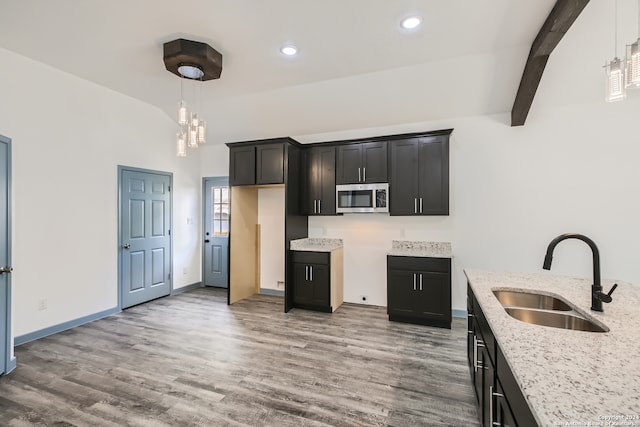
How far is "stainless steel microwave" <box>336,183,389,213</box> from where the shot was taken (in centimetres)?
421

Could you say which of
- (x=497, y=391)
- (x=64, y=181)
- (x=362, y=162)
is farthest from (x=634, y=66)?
(x=64, y=181)

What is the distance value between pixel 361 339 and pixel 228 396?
63.9 inches

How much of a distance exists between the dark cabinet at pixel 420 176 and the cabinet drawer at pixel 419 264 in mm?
651

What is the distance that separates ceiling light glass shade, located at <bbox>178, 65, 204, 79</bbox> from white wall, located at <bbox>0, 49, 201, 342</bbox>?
1.73 m

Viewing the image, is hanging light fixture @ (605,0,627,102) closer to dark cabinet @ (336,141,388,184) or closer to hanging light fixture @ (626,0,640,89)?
hanging light fixture @ (626,0,640,89)

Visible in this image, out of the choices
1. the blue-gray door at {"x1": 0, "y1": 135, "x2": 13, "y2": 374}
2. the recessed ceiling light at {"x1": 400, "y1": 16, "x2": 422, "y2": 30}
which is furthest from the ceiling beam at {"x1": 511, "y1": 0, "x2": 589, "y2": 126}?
the blue-gray door at {"x1": 0, "y1": 135, "x2": 13, "y2": 374}

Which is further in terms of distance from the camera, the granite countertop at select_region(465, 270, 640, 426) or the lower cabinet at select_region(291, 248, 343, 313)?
the lower cabinet at select_region(291, 248, 343, 313)

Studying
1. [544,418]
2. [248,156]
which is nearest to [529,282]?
[544,418]

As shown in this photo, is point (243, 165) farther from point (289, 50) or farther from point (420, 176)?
point (420, 176)

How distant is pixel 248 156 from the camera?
463 cm

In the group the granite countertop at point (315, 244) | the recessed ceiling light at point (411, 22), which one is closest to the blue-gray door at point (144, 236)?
the granite countertop at point (315, 244)

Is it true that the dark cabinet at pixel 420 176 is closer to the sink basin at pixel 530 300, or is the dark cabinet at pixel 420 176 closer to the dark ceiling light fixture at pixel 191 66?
the sink basin at pixel 530 300

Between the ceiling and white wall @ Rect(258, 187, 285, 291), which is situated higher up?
the ceiling

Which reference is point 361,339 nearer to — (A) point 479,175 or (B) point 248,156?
(A) point 479,175
